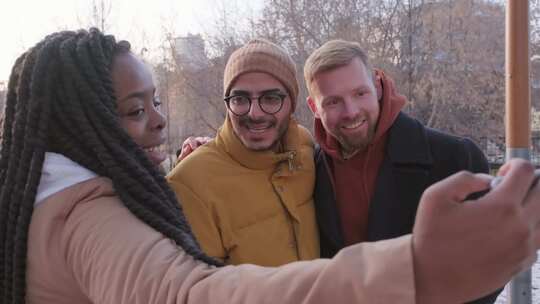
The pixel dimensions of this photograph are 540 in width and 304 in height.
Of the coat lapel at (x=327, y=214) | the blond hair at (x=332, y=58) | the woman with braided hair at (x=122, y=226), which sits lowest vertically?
the coat lapel at (x=327, y=214)

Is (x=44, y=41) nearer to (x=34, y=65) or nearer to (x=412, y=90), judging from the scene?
(x=34, y=65)

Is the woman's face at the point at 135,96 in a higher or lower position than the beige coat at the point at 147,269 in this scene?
higher

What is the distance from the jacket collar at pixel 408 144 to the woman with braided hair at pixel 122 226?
1267 mm

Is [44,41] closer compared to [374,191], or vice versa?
[44,41]

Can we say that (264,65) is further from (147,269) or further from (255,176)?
(147,269)

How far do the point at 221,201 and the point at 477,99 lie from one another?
13.6 m

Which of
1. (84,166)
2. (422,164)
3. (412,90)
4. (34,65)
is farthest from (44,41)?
(412,90)

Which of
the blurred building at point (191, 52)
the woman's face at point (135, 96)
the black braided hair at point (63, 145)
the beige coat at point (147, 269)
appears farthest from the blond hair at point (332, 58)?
the blurred building at point (191, 52)

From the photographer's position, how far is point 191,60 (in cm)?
1485

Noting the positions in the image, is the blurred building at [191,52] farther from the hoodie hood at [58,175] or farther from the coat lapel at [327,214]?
the hoodie hood at [58,175]

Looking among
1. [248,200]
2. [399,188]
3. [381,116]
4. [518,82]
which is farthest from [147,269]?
[518,82]

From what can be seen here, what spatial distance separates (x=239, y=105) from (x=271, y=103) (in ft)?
0.52

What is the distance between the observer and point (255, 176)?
7.80 feet

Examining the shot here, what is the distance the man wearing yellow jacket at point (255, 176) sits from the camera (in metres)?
2.19
